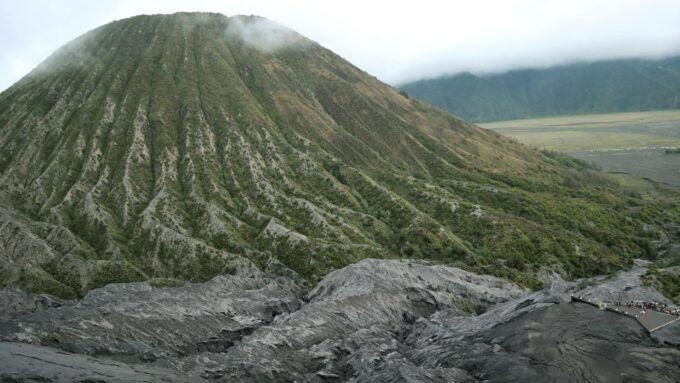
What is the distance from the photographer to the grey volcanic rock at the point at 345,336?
2424 inches

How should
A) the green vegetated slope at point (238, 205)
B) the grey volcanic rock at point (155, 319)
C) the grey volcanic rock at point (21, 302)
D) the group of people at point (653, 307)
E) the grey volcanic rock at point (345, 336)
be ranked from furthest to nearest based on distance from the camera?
the green vegetated slope at point (238, 205)
the grey volcanic rock at point (21, 302)
the group of people at point (653, 307)
the grey volcanic rock at point (155, 319)
the grey volcanic rock at point (345, 336)

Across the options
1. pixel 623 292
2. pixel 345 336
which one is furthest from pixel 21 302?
pixel 623 292

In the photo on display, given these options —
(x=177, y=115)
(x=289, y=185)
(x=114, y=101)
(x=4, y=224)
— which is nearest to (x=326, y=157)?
(x=289, y=185)

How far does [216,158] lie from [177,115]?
3147 centimetres

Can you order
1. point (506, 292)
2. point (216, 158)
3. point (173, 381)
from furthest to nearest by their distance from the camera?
point (216, 158)
point (506, 292)
point (173, 381)

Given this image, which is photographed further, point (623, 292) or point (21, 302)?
point (623, 292)

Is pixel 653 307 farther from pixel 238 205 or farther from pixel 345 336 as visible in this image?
pixel 238 205

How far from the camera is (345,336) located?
267ft

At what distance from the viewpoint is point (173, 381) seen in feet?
210

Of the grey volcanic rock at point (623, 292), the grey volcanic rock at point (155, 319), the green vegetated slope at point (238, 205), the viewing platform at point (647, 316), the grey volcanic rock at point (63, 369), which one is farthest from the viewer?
the green vegetated slope at point (238, 205)

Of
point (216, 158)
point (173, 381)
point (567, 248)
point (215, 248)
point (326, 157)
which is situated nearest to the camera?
point (173, 381)

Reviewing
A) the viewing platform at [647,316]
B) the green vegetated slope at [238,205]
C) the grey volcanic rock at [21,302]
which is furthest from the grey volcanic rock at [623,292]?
the grey volcanic rock at [21,302]

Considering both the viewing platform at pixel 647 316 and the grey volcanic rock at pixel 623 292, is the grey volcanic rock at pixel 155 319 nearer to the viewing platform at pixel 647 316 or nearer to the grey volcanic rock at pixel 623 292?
the viewing platform at pixel 647 316

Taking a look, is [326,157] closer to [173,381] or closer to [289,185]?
[289,185]
